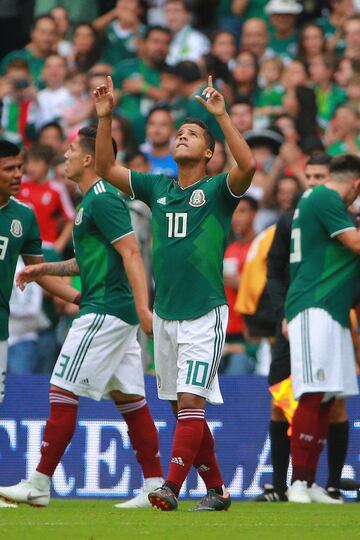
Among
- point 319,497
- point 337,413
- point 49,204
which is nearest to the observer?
point 319,497

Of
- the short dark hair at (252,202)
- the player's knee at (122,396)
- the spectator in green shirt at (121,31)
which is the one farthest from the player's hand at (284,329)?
the spectator in green shirt at (121,31)

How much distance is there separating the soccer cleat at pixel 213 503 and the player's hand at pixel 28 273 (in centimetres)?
185

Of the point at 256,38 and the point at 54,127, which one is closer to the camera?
the point at 54,127

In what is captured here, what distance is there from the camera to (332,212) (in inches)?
385

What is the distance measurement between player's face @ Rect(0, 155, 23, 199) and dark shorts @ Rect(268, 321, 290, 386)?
8.03 ft

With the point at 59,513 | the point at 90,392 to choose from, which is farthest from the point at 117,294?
the point at 59,513

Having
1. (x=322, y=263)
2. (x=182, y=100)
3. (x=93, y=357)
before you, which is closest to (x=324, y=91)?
(x=182, y=100)

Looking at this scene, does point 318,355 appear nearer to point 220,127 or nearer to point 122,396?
point 122,396

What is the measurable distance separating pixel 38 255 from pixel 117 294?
2.35ft

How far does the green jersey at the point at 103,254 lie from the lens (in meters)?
9.29

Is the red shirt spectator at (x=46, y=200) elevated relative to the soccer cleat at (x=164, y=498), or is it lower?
elevated

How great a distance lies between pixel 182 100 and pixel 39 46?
2.72 meters

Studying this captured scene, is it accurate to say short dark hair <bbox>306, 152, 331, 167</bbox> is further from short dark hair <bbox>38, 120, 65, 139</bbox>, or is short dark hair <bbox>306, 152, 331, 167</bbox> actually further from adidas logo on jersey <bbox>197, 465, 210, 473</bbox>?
short dark hair <bbox>38, 120, 65, 139</bbox>

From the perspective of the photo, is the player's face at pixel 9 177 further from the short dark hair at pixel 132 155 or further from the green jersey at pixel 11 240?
the short dark hair at pixel 132 155
